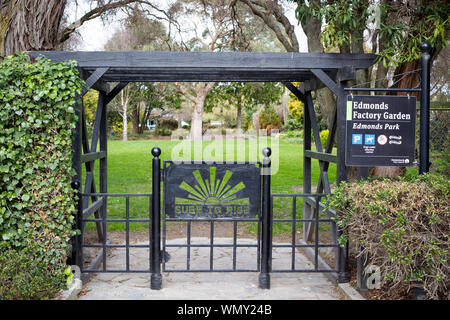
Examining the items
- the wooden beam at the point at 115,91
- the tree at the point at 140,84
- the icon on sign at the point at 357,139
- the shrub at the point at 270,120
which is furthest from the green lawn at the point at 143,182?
the shrub at the point at 270,120

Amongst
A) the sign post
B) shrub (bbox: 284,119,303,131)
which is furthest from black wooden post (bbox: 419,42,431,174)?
shrub (bbox: 284,119,303,131)

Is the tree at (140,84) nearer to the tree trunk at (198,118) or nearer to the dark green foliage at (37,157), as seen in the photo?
the tree trunk at (198,118)

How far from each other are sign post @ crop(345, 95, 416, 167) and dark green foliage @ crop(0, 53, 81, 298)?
9.39 ft

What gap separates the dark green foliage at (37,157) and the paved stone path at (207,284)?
71cm

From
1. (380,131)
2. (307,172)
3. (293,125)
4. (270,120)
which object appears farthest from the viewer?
(270,120)

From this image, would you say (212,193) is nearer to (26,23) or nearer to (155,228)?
(155,228)

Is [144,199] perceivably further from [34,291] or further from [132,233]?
[34,291]

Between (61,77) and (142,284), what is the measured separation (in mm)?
2403

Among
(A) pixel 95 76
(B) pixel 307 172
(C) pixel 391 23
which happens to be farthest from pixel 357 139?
(A) pixel 95 76

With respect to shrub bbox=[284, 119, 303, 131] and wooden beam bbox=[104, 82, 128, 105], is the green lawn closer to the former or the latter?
wooden beam bbox=[104, 82, 128, 105]

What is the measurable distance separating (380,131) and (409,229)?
3.76 ft

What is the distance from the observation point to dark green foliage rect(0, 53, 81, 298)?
3.88m

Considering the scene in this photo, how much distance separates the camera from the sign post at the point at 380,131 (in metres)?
4.12

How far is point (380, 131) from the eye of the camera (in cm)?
414
